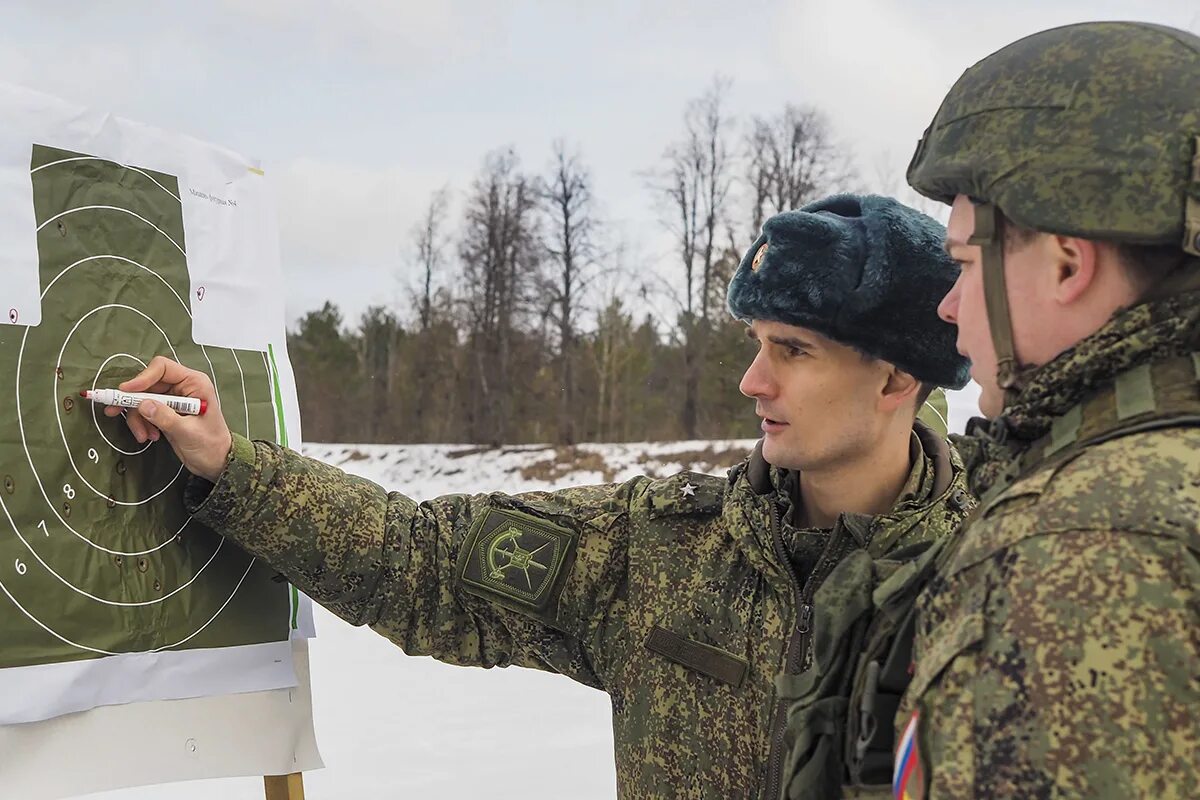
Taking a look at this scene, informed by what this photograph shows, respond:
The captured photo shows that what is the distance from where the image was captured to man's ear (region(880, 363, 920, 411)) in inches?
79.8

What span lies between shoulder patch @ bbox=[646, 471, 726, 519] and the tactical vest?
59 cm

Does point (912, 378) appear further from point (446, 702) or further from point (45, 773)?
point (446, 702)

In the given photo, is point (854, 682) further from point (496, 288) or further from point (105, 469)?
point (496, 288)

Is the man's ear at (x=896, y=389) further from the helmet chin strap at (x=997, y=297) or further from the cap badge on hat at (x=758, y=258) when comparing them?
the helmet chin strap at (x=997, y=297)

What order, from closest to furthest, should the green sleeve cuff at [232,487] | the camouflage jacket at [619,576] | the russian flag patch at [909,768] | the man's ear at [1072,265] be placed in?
1. the russian flag patch at [909,768]
2. the man's ear at [1072,265]
3. the camouflage jacket at [619,576]
4. the green sleeve cuff at [232,487]

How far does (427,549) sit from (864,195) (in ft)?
3.61

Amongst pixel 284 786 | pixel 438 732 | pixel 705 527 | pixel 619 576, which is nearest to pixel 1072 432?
pixel 705 527

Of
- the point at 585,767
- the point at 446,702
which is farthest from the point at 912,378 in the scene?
the point at 446,702

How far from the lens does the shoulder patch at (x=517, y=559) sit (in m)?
2.05

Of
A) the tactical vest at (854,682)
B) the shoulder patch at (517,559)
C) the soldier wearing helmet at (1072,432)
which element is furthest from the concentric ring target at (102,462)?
the soldier wearing helmet at (1072,432)

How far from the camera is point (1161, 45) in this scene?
1149 millimetres

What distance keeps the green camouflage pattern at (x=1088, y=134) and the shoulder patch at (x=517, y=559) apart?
1103mm

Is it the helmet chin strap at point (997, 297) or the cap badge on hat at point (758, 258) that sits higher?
the cap badge on hat at point (758, 258)

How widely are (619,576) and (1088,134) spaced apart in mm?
1236
